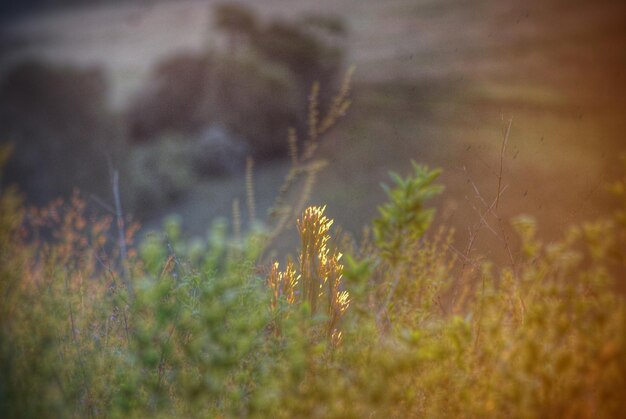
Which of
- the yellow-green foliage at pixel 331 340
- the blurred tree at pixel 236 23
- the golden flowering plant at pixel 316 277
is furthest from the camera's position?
the blurred tree at pixel 236 23

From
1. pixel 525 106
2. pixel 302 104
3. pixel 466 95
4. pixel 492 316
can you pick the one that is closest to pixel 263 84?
pixel 302 104

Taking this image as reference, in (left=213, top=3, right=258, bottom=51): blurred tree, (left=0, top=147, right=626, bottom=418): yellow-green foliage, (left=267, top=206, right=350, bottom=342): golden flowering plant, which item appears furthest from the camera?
(left=213, top=3, right=258, bottom=51): blurred tree

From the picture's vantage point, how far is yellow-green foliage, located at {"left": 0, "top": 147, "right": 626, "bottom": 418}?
1732mm

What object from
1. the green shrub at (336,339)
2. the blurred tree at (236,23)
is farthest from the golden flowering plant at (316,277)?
the blurred tree at (236,23)

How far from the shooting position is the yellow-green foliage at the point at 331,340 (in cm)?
173

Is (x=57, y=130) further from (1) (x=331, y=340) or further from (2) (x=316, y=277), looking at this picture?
(1) (x=331, y=340)

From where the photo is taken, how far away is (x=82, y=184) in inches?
→ 235

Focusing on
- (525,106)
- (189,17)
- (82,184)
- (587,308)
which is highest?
(189,17)

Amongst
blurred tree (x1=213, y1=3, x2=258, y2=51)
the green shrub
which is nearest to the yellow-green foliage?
the green shrub

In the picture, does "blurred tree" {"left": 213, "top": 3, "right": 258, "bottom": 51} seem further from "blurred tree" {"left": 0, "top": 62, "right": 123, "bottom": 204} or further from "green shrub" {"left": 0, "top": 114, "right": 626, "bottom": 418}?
"green shrub" {"left": 0, "top": 114, "right": 626, "bottom": 418}

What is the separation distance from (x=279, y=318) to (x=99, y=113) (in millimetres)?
4667

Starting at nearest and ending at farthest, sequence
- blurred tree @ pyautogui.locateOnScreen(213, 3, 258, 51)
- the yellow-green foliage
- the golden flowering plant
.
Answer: the yellow-green foliage, the golden flowering plant, blurred tree @ pyautogui.locateOnScreen(213, 3, 258, 51)

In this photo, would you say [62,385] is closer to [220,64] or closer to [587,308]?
[587,308]

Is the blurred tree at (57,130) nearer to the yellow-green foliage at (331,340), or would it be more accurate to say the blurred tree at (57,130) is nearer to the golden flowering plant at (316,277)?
the yellow-green foliage at (331,340)
